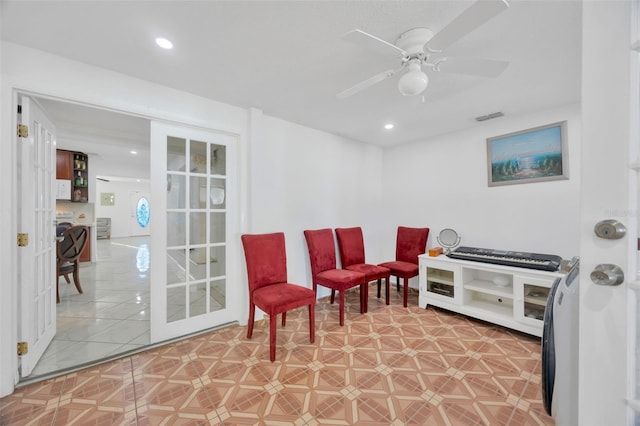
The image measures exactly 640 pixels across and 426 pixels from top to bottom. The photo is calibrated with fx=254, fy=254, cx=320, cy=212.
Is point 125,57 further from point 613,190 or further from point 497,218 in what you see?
point 497,218

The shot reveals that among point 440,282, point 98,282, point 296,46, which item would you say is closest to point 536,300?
point 440,282

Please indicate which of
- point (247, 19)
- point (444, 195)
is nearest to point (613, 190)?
point (247, 19)

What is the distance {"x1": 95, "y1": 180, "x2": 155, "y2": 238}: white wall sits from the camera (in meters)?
9.81

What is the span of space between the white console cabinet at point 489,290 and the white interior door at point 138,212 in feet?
37.9

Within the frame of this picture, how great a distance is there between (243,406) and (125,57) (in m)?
2.57

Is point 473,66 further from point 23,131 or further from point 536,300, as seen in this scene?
point 23,131

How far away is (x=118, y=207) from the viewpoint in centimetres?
1006

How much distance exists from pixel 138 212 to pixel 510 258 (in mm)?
12491

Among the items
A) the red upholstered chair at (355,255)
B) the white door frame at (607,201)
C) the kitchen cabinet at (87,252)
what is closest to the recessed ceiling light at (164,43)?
the white door frame at (607,201)

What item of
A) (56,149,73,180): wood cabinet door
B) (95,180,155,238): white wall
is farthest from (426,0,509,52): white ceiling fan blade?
(95,180,155,238): white wall

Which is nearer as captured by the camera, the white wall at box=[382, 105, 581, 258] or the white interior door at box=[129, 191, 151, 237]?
the white wall at box=[382, 105, 581, 258]

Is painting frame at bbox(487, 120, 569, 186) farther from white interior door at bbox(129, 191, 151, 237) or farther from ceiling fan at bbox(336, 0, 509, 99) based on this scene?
white interior door at bbox(129, 191, 151, 237)

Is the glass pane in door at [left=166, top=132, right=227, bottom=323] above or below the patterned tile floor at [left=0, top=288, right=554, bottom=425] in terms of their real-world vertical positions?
above

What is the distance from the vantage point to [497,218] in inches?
121
